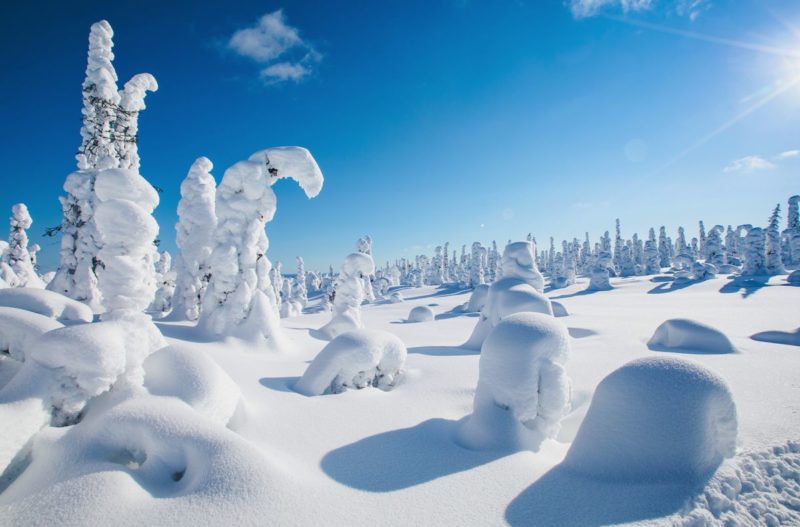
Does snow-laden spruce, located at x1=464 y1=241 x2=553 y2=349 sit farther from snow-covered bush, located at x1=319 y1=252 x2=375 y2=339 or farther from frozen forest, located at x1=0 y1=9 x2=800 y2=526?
snow-covered bush, located at x1=319 y1=252 x2=375 y2=339

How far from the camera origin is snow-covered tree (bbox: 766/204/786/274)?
119ft

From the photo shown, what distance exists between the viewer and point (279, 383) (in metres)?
7.73

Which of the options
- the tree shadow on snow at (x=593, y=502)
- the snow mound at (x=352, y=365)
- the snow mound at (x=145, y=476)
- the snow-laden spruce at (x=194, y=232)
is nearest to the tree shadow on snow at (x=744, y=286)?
the snow mound at (x=352, y=365)

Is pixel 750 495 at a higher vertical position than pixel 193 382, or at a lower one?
lower

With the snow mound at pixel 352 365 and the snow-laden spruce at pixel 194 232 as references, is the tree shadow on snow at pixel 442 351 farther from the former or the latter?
the snow-laden spruce at pixel 194 232

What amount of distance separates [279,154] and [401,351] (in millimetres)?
8441

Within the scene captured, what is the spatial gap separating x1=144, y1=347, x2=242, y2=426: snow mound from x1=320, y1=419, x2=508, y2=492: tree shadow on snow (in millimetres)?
1752

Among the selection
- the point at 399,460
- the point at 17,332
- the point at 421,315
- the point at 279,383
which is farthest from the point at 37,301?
the point at 421,315

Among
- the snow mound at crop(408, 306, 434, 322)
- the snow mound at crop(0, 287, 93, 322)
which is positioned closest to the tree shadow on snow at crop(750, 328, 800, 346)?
the snow mound at crop(408, 306, 434, 322)

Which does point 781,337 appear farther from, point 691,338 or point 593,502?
point 593,502

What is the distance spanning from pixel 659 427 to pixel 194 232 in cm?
1961

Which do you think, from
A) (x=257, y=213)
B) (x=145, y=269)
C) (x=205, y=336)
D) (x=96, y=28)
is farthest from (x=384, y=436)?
(x=96, y=28)

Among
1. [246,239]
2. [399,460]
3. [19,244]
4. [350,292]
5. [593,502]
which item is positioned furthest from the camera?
[19,244]

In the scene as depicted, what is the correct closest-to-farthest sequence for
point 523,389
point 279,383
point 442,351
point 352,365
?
point 523,389 < point 352,365 < point 279,383 < point 442,351
